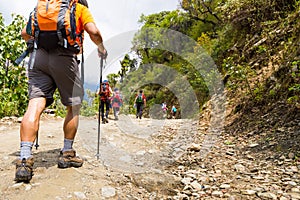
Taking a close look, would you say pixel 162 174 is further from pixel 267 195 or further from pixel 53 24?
pixel 53 24

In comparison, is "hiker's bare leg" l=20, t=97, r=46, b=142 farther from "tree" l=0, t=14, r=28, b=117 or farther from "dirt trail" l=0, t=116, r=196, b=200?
"tree" l=0, t=14, r=28, b=117

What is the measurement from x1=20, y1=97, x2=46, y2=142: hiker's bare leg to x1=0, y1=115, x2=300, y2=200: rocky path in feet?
1.49

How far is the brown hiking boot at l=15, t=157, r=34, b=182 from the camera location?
2524 millimetres

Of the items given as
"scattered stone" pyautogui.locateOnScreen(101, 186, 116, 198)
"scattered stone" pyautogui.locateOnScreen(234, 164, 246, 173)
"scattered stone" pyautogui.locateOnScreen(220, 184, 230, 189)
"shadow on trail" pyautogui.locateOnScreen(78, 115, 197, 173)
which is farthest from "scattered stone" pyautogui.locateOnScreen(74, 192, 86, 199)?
"scattered stone" pyautogui.locateOnScreen(234, 164, 246, 173)

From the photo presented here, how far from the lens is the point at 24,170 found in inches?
99.8

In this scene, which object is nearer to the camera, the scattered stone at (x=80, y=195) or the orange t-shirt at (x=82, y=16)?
the scattered stone at (x=80, y=195)

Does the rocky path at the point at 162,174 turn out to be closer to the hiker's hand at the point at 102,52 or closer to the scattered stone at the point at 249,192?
the scattered stone at the point at 249,192

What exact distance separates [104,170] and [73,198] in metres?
0.87

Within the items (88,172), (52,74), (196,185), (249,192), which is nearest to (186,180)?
(196,185)

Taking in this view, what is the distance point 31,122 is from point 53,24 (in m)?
1.02

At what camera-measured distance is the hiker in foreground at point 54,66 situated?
2635 mm

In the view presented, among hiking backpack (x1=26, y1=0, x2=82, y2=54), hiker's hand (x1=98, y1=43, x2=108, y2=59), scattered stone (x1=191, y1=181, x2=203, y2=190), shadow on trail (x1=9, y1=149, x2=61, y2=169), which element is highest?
hiking backpack (x1=26, y1=0, x2=82, y2=54)

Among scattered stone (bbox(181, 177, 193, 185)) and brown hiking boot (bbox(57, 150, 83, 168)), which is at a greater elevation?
brown hiking boot (bbox(57, 150, 83, 168))

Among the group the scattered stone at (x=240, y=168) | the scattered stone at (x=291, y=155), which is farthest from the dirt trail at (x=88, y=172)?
the scattered stone at (x=291, y=155)
